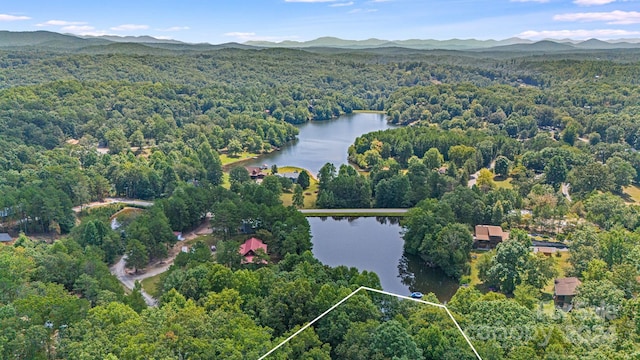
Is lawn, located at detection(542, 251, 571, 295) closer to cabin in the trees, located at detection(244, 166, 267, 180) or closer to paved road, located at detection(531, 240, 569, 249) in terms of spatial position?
paved road, located at detection(531, 240, 569, 249)

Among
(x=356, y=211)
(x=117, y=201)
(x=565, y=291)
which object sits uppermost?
(x=565, y=291)

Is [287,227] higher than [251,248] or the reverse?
higher

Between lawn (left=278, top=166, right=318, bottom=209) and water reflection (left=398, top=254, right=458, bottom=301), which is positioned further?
lawn (left=278, top=166, right=318, bottom=209)

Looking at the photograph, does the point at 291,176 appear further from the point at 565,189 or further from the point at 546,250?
the point at 565,189

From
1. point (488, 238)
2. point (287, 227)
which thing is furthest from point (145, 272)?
point (488, 238)

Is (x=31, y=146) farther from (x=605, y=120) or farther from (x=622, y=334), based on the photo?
(x=605, y=120)

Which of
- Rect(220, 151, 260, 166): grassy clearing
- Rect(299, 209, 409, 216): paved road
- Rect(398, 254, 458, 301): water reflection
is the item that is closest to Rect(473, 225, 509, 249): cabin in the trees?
Rect(398, 254, 458, 301): water reflection
